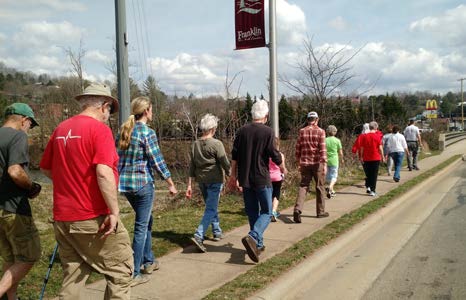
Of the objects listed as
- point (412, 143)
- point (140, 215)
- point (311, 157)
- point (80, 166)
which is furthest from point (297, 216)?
point (412, 143)

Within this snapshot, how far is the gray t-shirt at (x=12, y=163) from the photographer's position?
387cm

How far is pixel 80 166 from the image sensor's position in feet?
10.7

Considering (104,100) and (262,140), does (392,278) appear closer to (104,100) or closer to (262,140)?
(262,140)

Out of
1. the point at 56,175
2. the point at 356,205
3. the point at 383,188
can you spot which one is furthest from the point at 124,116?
the point at 383,188

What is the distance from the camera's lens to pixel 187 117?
1152 centimetres

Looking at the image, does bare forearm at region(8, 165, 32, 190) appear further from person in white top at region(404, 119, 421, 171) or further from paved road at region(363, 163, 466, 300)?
person in white top at region(404, 119, 421, 171)

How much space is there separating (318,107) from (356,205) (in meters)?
5.31

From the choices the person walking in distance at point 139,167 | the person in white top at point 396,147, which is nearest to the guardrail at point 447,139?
the person in white top at point 396,147

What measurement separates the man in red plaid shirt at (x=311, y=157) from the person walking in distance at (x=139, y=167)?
373 cm

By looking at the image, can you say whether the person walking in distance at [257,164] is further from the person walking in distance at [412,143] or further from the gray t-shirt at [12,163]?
the person walking in distance at [412,143]

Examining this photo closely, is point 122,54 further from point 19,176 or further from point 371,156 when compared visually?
point 371,156

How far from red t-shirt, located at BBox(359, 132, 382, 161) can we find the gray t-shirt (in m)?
→ 8.80

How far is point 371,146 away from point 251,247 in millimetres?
6693

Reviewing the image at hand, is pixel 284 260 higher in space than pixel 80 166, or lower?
lower
